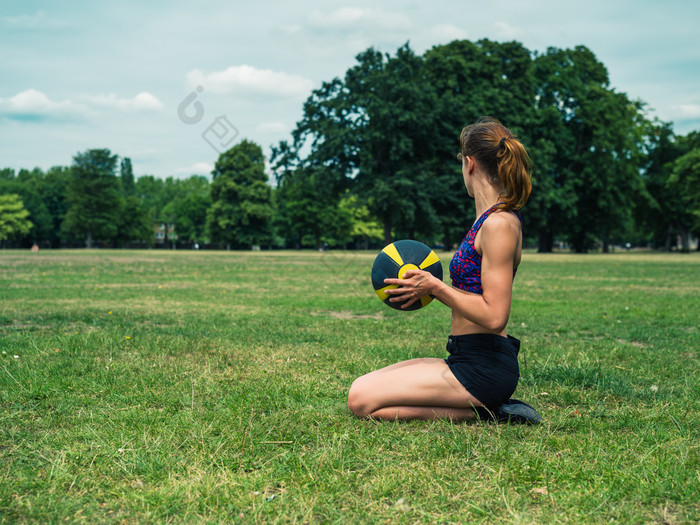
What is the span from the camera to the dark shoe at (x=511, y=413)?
A: 13.3ft

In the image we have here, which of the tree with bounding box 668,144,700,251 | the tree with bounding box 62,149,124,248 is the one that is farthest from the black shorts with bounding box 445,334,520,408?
the tree with bounding box 62,149,124,248

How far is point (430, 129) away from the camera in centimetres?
4006

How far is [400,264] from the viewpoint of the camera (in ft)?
13.9

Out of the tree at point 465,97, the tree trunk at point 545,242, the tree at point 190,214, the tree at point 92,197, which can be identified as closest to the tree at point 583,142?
the tree trunk at point 545,242

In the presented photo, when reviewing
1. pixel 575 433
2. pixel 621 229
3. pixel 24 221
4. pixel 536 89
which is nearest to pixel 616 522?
pixel 575 433

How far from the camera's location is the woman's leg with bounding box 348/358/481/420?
159 inches

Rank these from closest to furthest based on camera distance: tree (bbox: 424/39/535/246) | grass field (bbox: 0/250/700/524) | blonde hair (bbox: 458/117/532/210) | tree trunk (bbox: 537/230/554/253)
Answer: grass field (bbox: 0/250/700/524) < blonde hair (bbox: 458/117/532/210) < tree (bbox: 424/39/535/246) < tree trunk (bbox: 537/230/554/253)

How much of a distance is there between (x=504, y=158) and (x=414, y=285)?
103cm

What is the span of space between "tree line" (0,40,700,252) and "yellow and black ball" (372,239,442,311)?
25.3 meters

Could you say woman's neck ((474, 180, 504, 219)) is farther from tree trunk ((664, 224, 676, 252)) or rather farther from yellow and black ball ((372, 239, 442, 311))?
tree trunk ((664, 224, 676, 252))

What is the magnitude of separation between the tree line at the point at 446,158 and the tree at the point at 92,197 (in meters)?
0.36

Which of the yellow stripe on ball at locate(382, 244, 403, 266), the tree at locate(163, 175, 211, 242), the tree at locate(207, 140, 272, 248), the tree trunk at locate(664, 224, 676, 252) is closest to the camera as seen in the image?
the yellow stripe on ball at locate(382, 244, 403, 266)

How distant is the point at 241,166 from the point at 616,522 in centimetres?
8294

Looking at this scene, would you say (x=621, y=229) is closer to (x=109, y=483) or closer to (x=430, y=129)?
(x=430, y=129)
